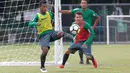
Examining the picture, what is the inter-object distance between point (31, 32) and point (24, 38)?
0.92 metres

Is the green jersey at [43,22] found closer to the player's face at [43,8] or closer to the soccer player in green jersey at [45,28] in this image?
the soccer player in green jersey at [45,28]

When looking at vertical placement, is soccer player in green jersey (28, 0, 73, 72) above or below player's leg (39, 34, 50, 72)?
above

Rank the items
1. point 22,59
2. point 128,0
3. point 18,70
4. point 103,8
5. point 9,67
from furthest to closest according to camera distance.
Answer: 1. point 128,0
2. point 103,8
3. point 22,59
4. point 9,67
5. point 18,70

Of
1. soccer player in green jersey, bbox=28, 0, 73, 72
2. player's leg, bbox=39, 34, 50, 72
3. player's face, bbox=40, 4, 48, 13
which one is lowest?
player's leg, bbox=39, 34, 50, 72

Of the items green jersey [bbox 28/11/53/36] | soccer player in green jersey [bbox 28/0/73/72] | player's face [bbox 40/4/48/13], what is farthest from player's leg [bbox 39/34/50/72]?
player's face [bbox 40/4/48/13]

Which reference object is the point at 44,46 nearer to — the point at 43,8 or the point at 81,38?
the point at 43,8

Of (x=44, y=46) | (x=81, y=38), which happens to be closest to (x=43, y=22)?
(x=44, y=46)

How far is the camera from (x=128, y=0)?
32094mm

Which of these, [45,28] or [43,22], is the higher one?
[43,22]

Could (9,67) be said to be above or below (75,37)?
below

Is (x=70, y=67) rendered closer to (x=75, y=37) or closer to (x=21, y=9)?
(x=75, y=37)

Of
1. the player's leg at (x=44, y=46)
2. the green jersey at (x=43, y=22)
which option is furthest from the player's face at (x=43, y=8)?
the player's leg at (x=44, y=46)

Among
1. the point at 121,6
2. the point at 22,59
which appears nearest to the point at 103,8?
the point at 121,6

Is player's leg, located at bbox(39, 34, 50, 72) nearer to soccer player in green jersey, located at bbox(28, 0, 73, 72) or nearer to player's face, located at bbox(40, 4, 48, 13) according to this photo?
soccer player in green jersey, located at bbox(28, 0, 73, 72)
